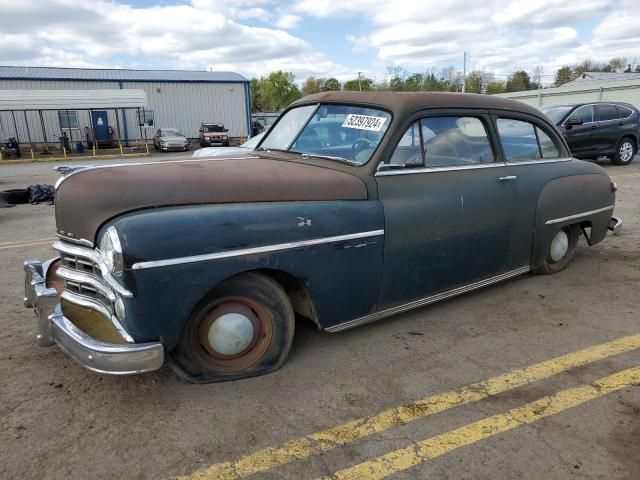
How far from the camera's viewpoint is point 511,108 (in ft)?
14.4

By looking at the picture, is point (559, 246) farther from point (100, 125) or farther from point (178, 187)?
point (100, 125)

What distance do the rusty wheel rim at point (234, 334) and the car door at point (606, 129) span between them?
12.5m

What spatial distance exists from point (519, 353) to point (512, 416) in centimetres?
80

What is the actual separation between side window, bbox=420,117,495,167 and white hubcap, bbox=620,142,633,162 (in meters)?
11.6

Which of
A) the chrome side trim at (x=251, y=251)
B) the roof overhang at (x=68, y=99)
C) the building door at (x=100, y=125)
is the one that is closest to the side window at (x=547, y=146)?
the chrome side trim at (x=251, y=251)

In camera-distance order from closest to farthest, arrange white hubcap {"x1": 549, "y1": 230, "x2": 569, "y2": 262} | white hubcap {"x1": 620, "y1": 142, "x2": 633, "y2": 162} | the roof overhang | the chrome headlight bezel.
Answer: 1. the chrome headlight bezel
2. white hubcap {"x1": 549, "y1": 230, "x2": 569, "y2": 262}
3. white hubcap {"x1": 620, "y1": 142, "x2": 633, "y2": 162}
4. the roof overhang

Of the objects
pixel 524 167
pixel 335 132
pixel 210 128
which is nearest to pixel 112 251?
pixel 335 132

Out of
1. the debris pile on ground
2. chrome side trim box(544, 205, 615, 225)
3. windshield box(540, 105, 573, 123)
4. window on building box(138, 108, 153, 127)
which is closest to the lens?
chrome side trim box(544, 205, 615, 225)

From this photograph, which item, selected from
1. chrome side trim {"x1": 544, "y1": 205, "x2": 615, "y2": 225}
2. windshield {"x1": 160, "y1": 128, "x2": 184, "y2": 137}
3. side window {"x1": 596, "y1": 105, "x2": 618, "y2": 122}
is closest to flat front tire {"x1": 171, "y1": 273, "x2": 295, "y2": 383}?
chrome side trim {"x1": 544, "y1": 205, "x2": 615, "y2": 225}

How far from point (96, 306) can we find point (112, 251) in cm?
48

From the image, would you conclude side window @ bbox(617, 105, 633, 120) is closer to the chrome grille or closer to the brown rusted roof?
the brown rusted roof

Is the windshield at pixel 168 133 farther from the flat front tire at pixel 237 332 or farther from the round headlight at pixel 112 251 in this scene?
the round headlight at pixel 112 251

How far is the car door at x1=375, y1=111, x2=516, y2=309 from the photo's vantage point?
11.2 feet

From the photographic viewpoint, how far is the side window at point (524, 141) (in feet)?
14.0
